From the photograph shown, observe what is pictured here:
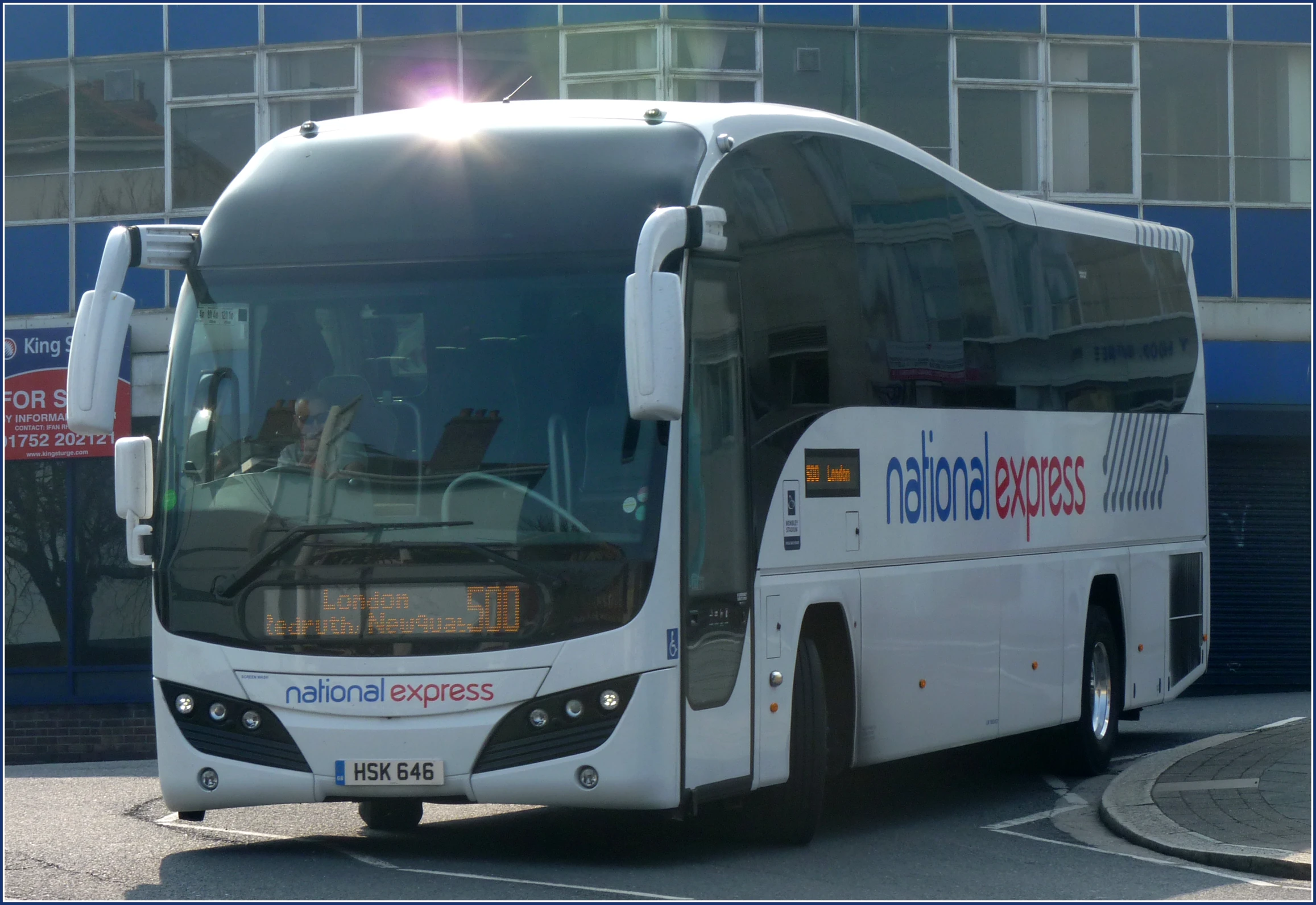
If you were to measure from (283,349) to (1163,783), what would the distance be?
6259 mm

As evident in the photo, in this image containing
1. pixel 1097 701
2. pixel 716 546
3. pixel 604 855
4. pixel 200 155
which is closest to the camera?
pixel 716 546

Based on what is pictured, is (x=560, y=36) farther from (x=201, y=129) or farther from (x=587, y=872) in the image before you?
(x=587, y=872)

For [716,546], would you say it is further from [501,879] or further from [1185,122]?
[1185,122]

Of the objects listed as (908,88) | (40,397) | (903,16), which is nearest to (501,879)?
(908,88)

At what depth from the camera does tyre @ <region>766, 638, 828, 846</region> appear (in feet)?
32.8

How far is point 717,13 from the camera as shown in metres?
21.4

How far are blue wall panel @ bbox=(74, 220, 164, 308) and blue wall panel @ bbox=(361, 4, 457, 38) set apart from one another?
3267mm

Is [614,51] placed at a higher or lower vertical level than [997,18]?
lower

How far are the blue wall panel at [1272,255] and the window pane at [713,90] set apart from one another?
6.21 metres

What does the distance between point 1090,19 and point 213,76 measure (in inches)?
390

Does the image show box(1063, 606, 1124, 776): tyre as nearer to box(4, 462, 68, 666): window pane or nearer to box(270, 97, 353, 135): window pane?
box(270, 97, 353, 135): window pane

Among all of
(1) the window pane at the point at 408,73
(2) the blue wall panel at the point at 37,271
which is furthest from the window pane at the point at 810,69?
(2) the blue wall panel at the point at 37,271

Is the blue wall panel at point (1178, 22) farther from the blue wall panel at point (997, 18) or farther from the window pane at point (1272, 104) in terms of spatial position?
the blue wall panel at point (997, 18)

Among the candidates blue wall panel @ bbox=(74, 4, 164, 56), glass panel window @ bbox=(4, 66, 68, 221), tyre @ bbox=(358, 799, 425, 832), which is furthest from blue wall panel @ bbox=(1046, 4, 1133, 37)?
tyre @ bbox=(358, 799, 425, 832)
